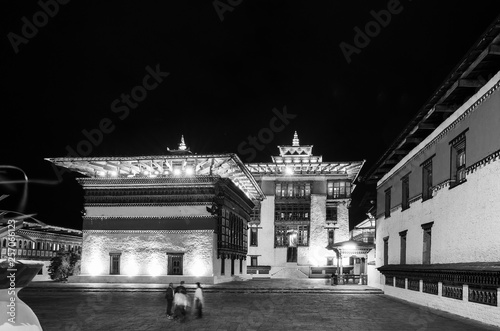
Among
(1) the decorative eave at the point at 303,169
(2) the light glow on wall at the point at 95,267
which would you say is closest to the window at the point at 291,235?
(1) the decorative eave at the point at 303,169

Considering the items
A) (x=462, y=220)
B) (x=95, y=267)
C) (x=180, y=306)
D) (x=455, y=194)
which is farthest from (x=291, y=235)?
(x=180, y=306)

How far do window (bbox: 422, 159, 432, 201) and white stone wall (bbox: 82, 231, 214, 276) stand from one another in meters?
19.8

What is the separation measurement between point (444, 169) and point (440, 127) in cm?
168

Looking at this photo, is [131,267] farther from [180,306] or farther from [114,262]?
→ [180,306]

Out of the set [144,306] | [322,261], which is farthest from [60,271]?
[322,261]

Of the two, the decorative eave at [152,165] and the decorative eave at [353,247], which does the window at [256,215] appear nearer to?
the decorative eave at [152,165]

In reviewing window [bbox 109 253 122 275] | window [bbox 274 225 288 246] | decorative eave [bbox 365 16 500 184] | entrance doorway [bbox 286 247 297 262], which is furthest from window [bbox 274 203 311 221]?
decorative eave [bbox 365 16 500 184]

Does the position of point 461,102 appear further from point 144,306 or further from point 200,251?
point 200,251

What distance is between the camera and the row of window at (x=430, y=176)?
18641 millimetres

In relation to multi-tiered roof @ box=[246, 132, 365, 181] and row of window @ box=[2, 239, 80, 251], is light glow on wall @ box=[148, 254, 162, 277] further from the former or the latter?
multi-tiered roof @ box=[246, 132, 365, 181]

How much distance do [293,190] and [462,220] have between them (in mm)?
49542

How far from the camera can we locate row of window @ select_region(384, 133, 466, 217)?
1864 cm

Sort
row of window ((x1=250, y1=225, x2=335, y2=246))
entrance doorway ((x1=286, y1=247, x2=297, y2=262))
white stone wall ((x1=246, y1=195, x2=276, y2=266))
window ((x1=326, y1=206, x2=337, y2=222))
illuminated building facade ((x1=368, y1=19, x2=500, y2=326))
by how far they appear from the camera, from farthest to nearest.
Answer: window ((x1=326, y1=206, x2=337, y2=222)) < row of window ((x1=250, y1=225, x2=335, y2=246)) < white stone wall ((x1=246, y1=195, x2=276, y2=266)) < entrance doorway ((x1=286, y1=247, x2=297, y2=262)) < illuminated building facade ((x1=368, y1=19, x2=500, y2=326))

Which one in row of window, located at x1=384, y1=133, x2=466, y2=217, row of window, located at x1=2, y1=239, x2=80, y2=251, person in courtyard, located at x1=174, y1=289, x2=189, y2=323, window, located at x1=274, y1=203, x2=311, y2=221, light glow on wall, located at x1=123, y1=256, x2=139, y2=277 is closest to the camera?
person in courtyard, located at x1=174, y1=289, x2=189, y2=323
